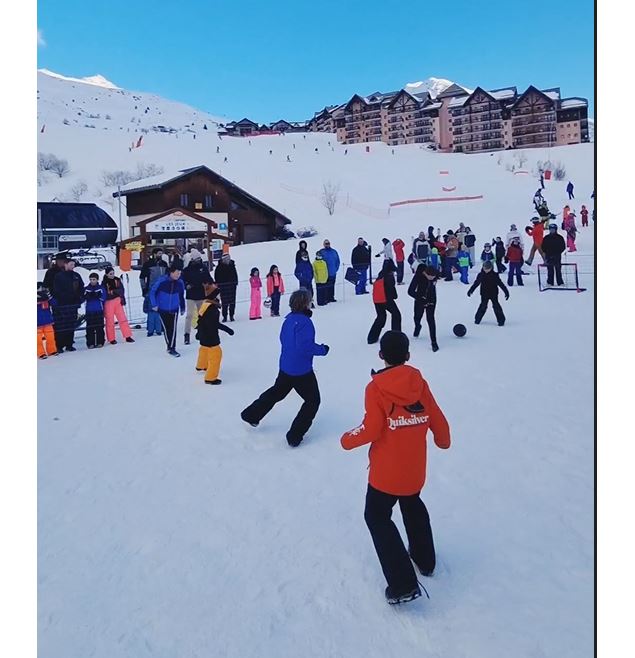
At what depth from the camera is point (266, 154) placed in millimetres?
45656

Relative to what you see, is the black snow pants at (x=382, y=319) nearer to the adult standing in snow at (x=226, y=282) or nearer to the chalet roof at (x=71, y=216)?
the adult standing in snow at (x=226, y=282)

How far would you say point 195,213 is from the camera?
20344mm

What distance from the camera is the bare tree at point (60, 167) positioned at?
32541mm

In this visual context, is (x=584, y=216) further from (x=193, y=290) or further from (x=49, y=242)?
(x=49, y=242)

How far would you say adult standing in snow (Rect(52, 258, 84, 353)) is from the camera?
26.2 feet

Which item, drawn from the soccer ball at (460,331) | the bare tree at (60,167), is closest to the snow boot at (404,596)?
the soccer ball at (460,331)

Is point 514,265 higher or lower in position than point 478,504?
higher

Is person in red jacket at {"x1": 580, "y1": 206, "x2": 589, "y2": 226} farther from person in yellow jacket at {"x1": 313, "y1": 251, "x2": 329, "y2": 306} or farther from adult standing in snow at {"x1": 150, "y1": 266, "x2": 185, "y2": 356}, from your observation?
adult standing in snow at {"x1": 150, "y1": 266, "x2": 185, "y2": 356}

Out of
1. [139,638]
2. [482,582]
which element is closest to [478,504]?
[482,582]

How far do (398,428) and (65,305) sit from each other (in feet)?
22.4

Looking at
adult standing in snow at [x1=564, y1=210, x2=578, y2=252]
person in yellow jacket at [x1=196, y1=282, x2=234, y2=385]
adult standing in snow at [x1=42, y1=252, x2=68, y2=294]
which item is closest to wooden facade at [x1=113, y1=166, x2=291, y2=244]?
adult standing in snow at [x1=564, y1=210, x2=578, y2=252]
